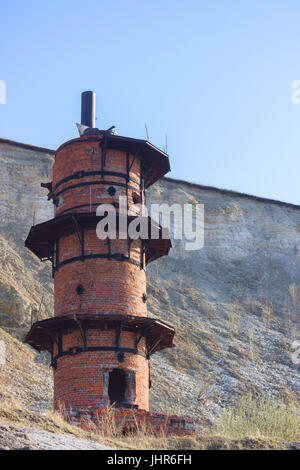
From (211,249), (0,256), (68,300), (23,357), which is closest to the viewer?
(68,300)

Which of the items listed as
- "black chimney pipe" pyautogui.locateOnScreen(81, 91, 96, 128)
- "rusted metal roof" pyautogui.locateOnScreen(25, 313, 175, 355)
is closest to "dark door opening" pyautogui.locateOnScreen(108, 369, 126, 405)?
"rusted metal roof" pyautogui.locateOnScreen(25, 313, 175, 355)

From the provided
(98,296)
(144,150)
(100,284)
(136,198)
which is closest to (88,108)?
(144,150)

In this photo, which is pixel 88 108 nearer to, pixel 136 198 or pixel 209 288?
pixel 136 198

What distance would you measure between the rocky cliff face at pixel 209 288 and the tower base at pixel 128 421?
1334 cm

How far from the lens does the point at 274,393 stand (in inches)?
1356

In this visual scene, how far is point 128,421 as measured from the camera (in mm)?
16656

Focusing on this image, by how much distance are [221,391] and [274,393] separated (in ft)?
9.38

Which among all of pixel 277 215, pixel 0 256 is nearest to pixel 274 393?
pixel 0 256

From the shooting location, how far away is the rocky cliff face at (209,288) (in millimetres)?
33375

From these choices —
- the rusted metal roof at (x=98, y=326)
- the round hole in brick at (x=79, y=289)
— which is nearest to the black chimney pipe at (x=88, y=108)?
the round hole in brick at (x=79, y=289)

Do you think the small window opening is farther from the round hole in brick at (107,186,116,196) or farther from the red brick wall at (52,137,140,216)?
the round hole in brick at (107,186,116,196)

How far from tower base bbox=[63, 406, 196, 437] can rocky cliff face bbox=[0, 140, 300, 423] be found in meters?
13.3

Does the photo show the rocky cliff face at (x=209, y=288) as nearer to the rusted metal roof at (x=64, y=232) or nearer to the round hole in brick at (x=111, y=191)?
the rusted metal roof at (x=64, y=232)
